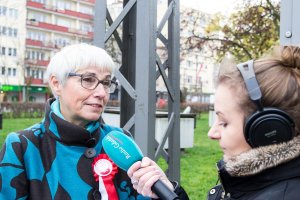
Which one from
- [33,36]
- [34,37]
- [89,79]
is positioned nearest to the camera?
[89,79]

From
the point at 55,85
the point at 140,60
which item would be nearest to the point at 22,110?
the point at 140,60

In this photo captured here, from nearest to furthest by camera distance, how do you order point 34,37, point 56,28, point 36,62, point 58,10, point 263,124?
point 263,124
point 36,62
point 34,37
point 56,28
point 58,10

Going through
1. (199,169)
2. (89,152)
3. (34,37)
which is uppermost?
(34,37)

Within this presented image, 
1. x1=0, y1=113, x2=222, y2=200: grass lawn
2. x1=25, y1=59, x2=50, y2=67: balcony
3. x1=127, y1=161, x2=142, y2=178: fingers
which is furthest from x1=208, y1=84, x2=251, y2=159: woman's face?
x1=25, y1=59, x2=50, y2=67: balcony

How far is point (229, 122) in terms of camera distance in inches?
56.0

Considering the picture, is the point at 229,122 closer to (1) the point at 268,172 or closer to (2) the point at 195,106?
(1) the point at 268,172

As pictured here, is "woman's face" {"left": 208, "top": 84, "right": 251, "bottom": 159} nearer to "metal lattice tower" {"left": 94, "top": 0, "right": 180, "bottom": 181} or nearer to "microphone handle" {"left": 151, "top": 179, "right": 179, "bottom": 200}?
"microphone handle" {"left": 151, "top": 179, "right": 179, "bottom": 200}

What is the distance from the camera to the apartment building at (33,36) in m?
49.8

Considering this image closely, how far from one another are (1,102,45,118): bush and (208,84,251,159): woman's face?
28194 millimetres

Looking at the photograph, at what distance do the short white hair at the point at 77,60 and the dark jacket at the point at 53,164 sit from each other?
0.64 ft

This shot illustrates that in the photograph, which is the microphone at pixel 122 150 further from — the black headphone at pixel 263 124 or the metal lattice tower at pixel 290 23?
the metal lattice tower at pixel 290 23

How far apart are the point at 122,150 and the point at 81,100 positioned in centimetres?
52

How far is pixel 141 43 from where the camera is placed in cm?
372

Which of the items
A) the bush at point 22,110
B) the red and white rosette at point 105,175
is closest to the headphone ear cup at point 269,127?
the red and white rosette at point 105,175
